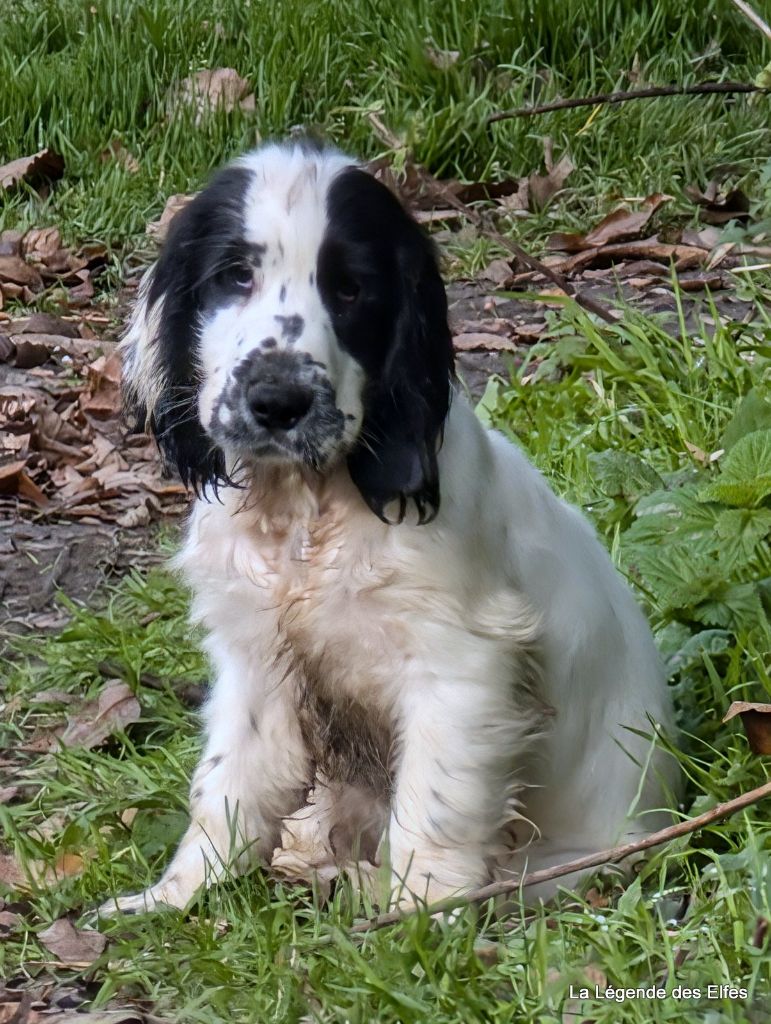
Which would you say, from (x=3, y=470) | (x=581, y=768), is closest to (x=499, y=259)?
(x=3, y=470)

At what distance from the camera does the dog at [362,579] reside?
2.83m

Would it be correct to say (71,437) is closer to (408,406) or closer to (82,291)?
(82,291)

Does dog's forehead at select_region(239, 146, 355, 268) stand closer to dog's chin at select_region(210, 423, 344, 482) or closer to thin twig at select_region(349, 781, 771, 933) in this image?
dog's chin at select_region(210, 423, 344, 482)

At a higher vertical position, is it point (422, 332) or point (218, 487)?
point (422, 332)

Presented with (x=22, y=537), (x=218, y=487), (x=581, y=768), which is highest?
(x=218, y=487)

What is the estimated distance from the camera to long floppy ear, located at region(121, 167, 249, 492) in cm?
290

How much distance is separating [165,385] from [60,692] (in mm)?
1413

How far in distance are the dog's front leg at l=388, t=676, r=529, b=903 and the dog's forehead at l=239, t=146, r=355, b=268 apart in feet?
2.92

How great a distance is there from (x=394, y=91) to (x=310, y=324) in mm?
4810

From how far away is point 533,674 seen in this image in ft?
10.3

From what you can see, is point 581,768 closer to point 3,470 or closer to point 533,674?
point 533,674

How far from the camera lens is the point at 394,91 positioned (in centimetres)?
727

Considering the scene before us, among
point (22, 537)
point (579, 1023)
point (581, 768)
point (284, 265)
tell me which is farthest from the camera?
point (22, 537)

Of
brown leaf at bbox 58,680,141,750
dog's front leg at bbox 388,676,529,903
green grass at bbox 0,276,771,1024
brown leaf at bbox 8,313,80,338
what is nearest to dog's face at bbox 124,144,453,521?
dog's front leg at bbox 388,676,529,903
